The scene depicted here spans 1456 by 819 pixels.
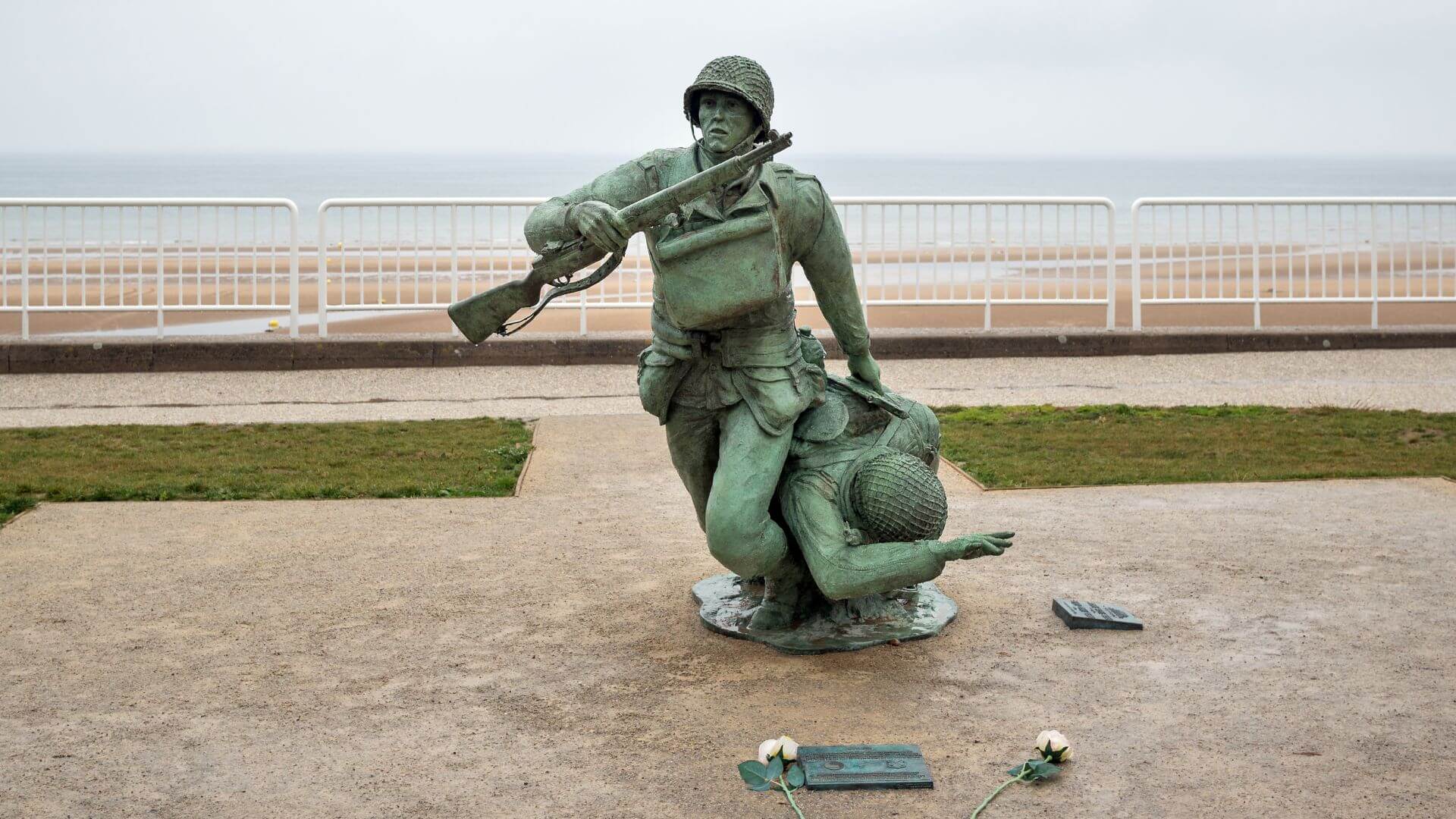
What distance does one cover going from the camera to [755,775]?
176 inches

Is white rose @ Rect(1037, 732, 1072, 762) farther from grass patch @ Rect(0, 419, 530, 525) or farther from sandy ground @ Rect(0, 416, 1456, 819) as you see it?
grass patch @ Rect(0, 419, 530, 525)

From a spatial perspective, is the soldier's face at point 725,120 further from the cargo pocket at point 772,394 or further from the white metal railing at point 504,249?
the white metal railing at point 504,249

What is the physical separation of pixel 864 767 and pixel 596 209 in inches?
73.2

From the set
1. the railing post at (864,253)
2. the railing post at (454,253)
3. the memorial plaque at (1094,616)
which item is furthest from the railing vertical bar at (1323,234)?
the memorial plaque at (1094,616)

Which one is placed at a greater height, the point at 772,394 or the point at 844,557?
the point at 772,394

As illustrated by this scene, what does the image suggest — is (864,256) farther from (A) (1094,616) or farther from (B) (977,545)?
(B) (977,545)

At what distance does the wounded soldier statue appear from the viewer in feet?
17.6

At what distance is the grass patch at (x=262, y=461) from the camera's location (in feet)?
27.2

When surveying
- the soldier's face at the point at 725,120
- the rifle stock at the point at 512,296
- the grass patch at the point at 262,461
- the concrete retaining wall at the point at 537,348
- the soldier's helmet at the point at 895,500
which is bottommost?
the grass patch at the point at 262,461

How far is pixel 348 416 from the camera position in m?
10.9

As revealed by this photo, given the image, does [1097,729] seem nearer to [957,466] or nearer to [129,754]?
[129,754]

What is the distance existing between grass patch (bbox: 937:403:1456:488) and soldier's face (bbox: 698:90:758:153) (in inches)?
138

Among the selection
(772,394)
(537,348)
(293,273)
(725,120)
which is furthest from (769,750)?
(293,273)

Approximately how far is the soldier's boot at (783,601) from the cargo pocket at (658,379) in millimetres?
731
